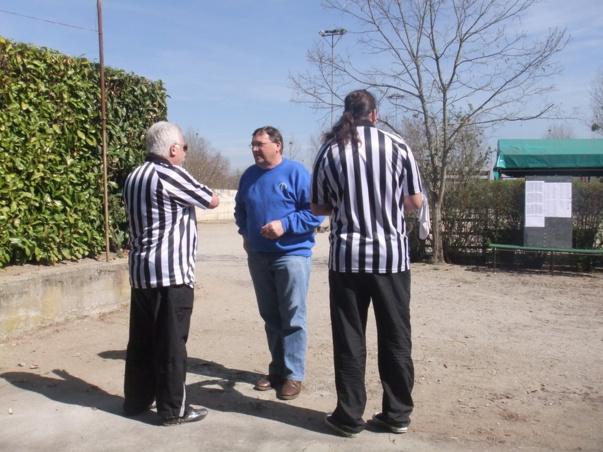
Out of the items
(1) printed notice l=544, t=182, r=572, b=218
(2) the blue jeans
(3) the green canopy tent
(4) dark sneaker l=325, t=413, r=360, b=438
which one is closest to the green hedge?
(2) the blue jeans

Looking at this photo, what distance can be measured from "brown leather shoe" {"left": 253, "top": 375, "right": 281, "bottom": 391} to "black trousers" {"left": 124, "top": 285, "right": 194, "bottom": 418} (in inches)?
29.8

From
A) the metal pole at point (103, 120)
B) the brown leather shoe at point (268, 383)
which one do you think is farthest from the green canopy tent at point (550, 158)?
the brown leather shoe at point (268, 383)

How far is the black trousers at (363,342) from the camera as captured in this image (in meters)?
3.80

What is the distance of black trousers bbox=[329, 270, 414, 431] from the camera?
3.80 metres

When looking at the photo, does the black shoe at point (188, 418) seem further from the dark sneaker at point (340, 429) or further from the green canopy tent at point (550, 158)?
the green canopy tent at point (550, 158)

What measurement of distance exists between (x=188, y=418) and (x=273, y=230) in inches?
52.2

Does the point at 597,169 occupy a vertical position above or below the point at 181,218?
above

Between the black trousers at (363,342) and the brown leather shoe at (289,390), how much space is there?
688 millimetres

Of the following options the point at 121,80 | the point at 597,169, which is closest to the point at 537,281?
the point at 597,169

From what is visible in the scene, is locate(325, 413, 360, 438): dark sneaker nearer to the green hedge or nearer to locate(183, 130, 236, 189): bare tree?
the green hedge

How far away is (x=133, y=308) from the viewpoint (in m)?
4.22

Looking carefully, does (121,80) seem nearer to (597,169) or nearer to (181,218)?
(181,218)

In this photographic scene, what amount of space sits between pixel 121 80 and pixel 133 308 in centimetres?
405

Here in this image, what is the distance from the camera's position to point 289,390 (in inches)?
178
